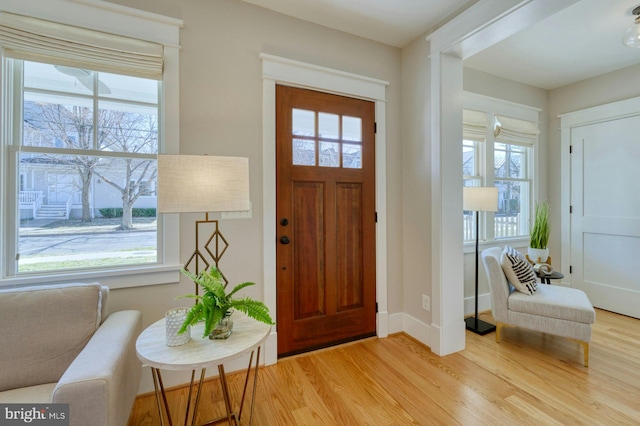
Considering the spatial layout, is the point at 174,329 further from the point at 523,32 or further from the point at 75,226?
the point at 523,32

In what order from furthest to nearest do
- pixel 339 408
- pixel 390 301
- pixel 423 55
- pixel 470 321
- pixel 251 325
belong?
pixel 470 321
pixel 390 301
pixel 423 55
pixel 339 408
pixel 251 325

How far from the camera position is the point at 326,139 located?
2.38 m

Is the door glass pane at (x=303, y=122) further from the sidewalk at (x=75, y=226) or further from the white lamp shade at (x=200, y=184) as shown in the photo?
the sidewalk at (x=75, y=226)

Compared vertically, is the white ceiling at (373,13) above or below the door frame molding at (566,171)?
above

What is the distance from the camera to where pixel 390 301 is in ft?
8.75

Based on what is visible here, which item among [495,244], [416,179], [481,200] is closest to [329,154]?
[416,179]

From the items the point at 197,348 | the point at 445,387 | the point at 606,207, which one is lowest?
the point at 445,387

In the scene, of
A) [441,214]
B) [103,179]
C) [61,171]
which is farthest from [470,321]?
[61,171]

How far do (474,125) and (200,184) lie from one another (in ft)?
9.77

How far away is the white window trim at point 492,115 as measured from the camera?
10.2 ft

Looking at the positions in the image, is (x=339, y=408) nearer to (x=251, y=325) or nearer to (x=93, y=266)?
(x=251, y=325)

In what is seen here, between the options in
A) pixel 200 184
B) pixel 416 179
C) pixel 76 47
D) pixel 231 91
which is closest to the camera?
pixel 200 184

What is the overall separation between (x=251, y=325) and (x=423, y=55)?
98.7 inches

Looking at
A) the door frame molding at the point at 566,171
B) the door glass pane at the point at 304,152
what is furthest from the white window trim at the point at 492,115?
the door glass pane at the point at 304,152
